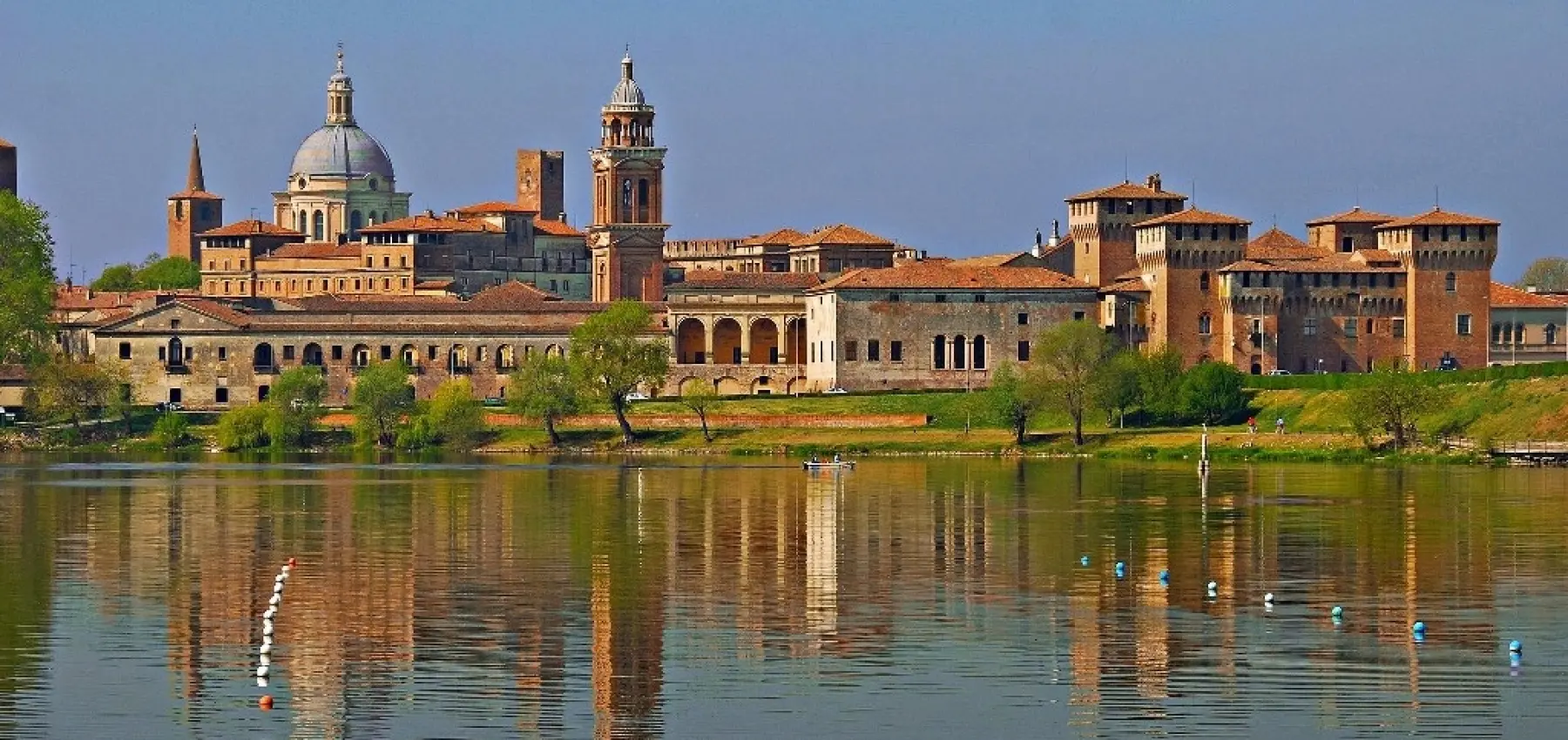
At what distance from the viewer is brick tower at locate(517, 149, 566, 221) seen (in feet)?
530

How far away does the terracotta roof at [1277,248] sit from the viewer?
376ft

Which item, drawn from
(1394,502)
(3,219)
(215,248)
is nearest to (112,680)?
(1394,502)

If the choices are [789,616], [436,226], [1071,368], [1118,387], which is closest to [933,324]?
[1071,368]

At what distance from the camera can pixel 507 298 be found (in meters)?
121

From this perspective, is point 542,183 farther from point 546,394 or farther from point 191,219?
point 546,394

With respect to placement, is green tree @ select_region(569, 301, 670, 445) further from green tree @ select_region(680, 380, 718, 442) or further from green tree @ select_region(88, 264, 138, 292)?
green tree @ select_region(88, 264, 138, 292)

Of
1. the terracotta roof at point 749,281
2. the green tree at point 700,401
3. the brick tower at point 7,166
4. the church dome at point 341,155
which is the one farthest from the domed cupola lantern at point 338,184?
the green tree at point 700,401

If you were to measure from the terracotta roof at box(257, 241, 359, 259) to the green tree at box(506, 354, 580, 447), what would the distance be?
4237 centimetres

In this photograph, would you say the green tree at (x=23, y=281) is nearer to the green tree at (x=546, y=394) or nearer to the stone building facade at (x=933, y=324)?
the green tree at (x=546, y=394)

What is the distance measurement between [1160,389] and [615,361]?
56.4 feet

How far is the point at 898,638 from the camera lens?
34.9 metres

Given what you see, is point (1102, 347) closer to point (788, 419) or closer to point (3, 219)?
point (788, 419)

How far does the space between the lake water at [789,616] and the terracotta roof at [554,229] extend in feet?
269

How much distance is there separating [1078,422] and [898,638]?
5601 cm
